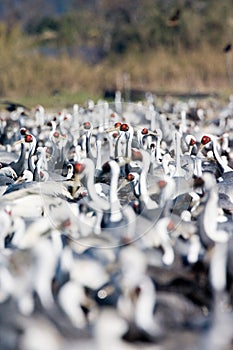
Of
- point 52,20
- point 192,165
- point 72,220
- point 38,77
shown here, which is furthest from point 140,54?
point 72,220

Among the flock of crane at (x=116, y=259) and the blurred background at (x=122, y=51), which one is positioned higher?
the blurred background at (x=122, y=51)

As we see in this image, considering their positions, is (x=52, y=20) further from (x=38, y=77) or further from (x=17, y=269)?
(x=17, y=269)

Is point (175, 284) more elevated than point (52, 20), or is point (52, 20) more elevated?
point (52, 20)

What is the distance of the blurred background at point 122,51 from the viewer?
102 ft

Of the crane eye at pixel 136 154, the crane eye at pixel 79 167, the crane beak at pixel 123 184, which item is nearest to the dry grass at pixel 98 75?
the crane eye at pixel 136 154

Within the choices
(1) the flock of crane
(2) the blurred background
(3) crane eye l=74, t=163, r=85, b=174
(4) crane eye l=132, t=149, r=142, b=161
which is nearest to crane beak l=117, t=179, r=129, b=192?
(1) the flock of crane

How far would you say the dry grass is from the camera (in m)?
30.5

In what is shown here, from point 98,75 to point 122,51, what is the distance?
12656mm

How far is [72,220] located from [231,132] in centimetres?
1051

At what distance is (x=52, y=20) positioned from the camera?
53656 millimetres

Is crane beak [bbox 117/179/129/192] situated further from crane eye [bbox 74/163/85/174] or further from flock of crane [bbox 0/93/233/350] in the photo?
crane eye [bbox 74/163/85/174]

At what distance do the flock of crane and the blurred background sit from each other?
16.4m

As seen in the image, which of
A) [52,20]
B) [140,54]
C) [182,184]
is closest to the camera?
[182,184]

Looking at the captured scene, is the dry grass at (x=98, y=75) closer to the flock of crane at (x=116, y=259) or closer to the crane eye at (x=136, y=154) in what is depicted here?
the crane eye at (x=136, y=154)
